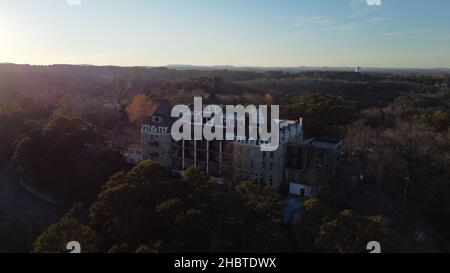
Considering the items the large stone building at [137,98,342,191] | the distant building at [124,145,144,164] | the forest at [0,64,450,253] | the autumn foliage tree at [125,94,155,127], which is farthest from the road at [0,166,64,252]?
the autumn foliage tree at [125,94,155,127]

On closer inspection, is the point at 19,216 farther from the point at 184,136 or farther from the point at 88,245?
the point at 184,136

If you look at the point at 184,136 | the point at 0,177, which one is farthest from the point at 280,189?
the point at 0,177

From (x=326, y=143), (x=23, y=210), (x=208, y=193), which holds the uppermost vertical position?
(x=326, y=143)

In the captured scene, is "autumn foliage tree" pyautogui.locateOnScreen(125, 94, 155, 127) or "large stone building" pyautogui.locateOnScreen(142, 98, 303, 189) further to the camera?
"autumn foliage tree" pyautogui.locateOnScreen(125, 94, 155, 127)

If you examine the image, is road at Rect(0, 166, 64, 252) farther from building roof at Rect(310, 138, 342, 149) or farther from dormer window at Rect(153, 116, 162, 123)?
building roof at Rect(310, 138, 342, 149)

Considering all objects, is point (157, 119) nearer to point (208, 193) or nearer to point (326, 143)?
point (208, 193)

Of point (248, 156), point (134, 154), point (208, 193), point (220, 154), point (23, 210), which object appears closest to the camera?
point (208, 193)

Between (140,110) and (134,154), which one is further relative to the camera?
(140,110)

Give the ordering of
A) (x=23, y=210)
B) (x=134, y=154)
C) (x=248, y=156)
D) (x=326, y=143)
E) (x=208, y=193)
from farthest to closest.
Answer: (x=134, y=154)
(x=326, y=143)
(x=248, y=156)
(x=23, y=210)
(x=208, y=193)

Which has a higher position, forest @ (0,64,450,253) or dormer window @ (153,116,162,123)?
dormer window @ (153,116,162,123)

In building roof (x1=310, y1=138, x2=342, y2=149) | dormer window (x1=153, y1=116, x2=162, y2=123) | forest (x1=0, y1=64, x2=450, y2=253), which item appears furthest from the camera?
dormer window (x1=153, y1=116, x2=162, y2=123)

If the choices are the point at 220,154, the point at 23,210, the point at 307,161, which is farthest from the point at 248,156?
the point at 23,210
